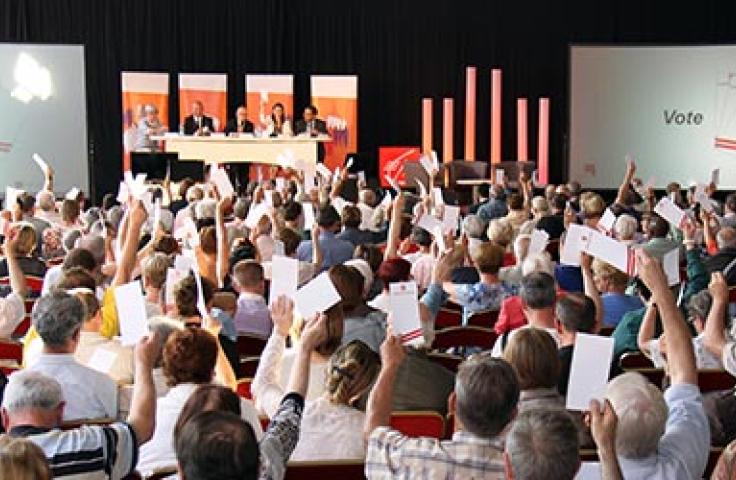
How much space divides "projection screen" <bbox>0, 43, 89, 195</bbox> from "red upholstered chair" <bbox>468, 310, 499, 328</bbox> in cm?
1420

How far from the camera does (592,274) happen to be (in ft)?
23.0

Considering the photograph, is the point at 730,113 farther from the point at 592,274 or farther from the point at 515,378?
the point at 515,378

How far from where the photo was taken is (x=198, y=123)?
19156 millimetres

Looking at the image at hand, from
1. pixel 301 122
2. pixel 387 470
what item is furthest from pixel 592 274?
pixel 301 122

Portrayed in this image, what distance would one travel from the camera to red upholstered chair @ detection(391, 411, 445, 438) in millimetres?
4645

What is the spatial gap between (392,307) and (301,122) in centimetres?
1482

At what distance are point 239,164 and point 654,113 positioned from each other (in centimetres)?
724

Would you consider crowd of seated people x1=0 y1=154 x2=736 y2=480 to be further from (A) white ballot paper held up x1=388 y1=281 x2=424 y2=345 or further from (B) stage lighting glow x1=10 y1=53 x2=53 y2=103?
(B) stage lighting glow x1=10 y1=53 x2=53 y2=103

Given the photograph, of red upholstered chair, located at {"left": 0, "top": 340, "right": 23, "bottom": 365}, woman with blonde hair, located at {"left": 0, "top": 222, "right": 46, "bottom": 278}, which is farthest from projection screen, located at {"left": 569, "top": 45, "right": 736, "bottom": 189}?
red upholstered chair, located at {"left": 0, "top": 340, "right": 23, "bottom": 365}

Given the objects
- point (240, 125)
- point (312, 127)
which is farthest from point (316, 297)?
point (312, 127)

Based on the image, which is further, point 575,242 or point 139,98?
point 139,98

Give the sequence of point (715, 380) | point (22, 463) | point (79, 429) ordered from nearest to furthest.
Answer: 1. point (22, 463)
2. point (79, 429)
3. point (715, 380)

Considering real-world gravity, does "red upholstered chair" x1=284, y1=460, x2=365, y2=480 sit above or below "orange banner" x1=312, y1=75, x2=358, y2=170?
below

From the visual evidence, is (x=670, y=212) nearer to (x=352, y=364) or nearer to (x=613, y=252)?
(x=613, y=252)
